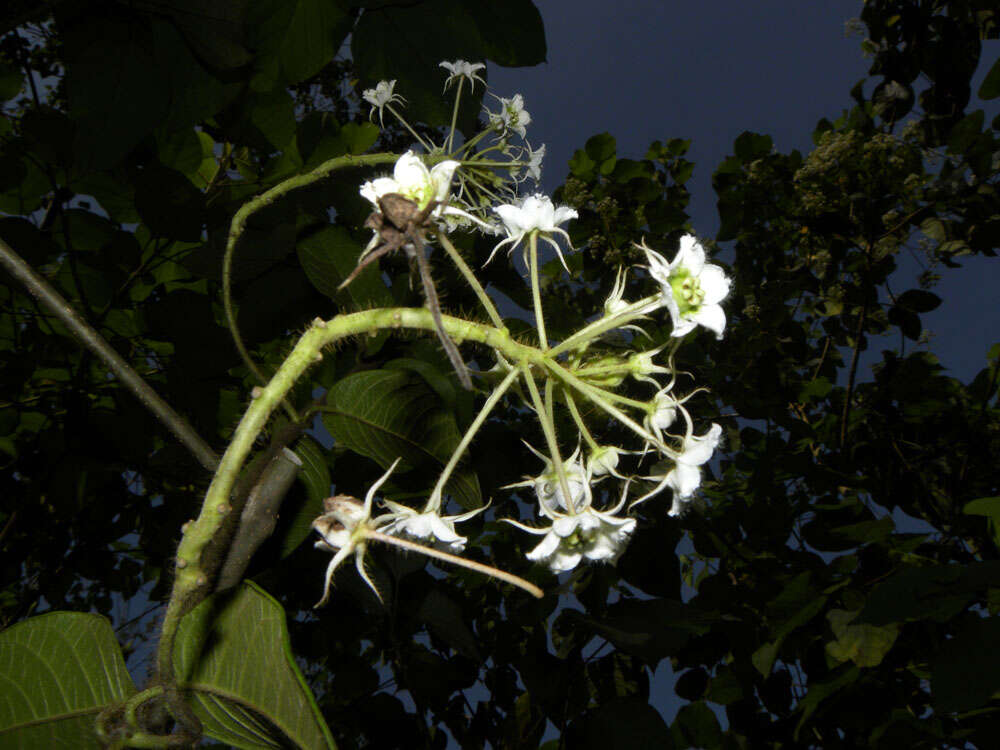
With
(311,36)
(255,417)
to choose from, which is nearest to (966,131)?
(311,36)

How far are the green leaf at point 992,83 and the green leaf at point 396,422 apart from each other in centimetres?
128

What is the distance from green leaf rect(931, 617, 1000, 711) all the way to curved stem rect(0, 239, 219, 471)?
1.01 metres

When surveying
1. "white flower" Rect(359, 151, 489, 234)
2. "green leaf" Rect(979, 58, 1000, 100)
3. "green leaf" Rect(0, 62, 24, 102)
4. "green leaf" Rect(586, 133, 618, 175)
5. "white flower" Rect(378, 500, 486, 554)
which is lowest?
"white flower" Rect(378, 500, 486, 554)

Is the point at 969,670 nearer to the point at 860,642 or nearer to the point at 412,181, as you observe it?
the point at 860,642

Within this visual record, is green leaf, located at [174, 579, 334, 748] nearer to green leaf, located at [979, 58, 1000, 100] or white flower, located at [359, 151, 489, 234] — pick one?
white flower, located at [359, 151, 489, 234]

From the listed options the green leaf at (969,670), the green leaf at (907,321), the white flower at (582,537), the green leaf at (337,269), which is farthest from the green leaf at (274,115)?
the green leaf at (907,321)

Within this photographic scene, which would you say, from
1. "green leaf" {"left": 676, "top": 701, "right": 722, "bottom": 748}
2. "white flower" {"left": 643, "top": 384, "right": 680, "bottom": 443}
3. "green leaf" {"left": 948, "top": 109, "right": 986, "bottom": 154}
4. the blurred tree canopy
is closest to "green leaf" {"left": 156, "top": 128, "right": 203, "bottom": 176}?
the blurred tree canopy

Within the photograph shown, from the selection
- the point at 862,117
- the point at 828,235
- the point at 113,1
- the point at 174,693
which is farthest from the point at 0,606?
the point at 862,117

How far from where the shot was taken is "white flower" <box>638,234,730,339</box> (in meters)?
0.64

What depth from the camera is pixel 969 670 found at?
871 millimetres

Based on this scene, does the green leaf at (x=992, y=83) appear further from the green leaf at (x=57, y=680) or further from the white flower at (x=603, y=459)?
the green leaf at (x=57, y=680)

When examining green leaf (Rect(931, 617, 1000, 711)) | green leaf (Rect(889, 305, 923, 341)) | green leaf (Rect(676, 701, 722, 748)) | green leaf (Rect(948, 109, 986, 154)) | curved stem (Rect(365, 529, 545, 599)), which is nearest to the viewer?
curved stem (Rect(365, 529, 545, 599))

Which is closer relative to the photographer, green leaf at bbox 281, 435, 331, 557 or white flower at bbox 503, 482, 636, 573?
white flower at bbox 503, 482, 636, 573

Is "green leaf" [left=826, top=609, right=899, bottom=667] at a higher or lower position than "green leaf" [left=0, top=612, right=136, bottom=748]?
higher
